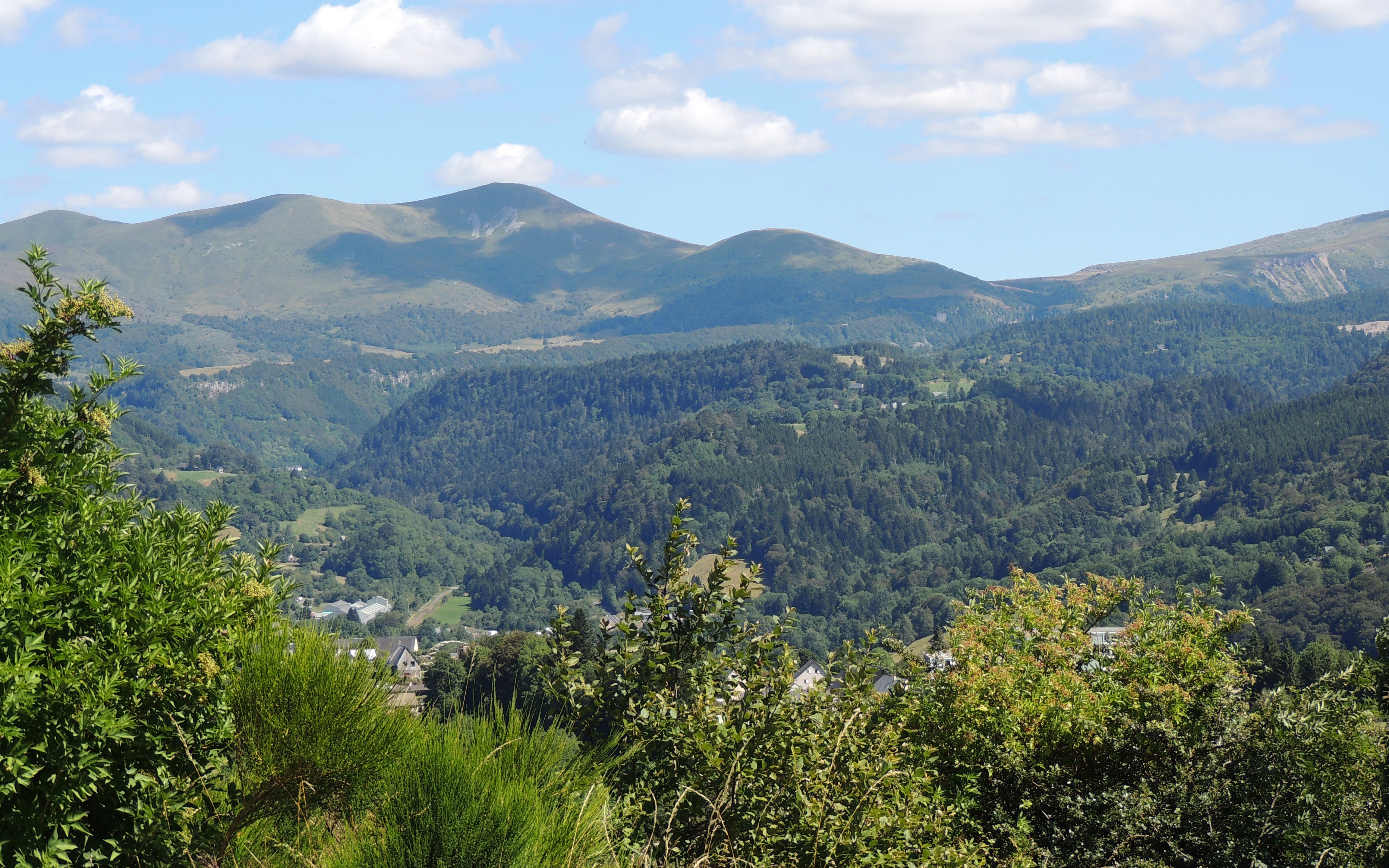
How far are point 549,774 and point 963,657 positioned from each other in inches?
220

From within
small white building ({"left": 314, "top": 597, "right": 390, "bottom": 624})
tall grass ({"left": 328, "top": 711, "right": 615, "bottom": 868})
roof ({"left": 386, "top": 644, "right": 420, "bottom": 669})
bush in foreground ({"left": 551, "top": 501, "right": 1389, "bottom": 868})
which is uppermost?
tall grass ({"left": 328, "top": 711, "right": 615, "bottom": 868})

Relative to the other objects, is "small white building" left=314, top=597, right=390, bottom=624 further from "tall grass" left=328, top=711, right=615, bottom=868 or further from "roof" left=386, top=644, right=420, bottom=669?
"tall grass" left=328, top=711, right=615, bottom=868

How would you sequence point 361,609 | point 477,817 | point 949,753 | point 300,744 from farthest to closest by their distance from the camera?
point 361,609, point 949,753, point 300,744, point 477,817

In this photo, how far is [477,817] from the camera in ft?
15.1

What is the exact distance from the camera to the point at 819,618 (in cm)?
18188

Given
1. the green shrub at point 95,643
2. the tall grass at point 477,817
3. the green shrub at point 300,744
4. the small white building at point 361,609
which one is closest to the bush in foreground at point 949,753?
the tall grass at point 477,817

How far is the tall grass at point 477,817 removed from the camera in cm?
460

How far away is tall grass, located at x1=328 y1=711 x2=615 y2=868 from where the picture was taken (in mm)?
4598

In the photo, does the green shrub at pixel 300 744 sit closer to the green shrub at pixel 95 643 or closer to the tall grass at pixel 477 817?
the green shrub at pixel 95 643

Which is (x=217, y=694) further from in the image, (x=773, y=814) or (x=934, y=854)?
(x=934, y=854)

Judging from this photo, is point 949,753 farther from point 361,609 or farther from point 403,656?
point 361,609

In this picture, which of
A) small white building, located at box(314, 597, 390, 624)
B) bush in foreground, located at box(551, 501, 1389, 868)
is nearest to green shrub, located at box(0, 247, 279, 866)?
bush in foreground, located at box(551, 501, 1389, 868)

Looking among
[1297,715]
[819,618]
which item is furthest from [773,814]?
Result: [819,618]

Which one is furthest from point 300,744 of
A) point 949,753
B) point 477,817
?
point 949,753
